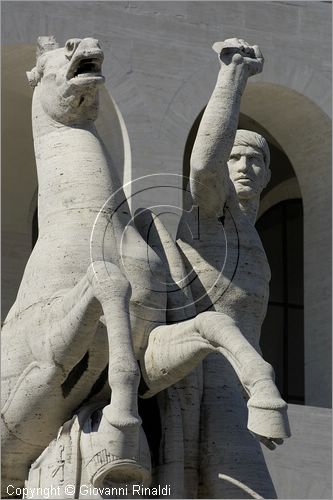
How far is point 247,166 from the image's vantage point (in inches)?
519

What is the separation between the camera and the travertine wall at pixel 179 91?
61.8ft

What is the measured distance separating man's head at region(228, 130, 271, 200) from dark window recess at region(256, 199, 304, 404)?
919 centimetres

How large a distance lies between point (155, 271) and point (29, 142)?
775cm

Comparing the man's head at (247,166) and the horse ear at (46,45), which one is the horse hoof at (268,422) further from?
the horse ear at (46,45)

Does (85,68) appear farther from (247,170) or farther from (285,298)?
(285,298)

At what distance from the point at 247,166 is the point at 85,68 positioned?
3.71ft

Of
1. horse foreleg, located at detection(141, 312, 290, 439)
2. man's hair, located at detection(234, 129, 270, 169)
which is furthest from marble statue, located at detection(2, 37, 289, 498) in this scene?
man's hair, located at detection(234, 129, 270, 169)

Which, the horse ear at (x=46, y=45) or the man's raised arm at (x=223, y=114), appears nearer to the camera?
the man's raised arm at (x=223, y=114)

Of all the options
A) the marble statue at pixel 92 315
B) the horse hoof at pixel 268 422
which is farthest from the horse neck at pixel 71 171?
the horse hoof at pixel 268 422

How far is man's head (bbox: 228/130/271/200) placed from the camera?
43.1ft

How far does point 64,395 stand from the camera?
12211mm

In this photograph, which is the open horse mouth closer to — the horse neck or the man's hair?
the horse neck

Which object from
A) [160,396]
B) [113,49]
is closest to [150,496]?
[160,396]

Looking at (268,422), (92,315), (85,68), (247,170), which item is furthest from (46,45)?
(268,422)
